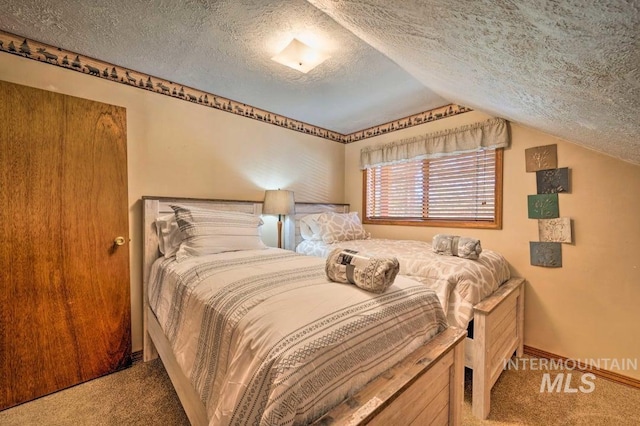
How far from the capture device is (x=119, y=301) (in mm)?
Result: 1901

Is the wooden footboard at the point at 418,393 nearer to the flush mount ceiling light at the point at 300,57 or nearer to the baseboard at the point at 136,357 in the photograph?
the flush mount ceiling light at the point at 300,57

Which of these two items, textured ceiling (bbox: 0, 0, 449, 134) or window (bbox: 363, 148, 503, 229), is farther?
window (bbox: 363, 148, 503, 229)

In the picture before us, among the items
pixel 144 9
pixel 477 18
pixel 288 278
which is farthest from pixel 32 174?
pixel 477 18

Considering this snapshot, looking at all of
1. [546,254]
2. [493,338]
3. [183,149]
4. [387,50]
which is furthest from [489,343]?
[183,149]

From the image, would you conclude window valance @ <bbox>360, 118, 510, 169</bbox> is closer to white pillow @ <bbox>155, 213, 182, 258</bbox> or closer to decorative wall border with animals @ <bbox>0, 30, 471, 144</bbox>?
decorative wall border with animals @ <bbox>0, 30, 471, 144</bbox>

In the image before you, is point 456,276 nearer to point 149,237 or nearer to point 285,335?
point 285,335

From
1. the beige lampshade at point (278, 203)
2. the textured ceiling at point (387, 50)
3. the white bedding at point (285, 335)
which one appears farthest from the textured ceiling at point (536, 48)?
the beige lampshade at point (278, 203)

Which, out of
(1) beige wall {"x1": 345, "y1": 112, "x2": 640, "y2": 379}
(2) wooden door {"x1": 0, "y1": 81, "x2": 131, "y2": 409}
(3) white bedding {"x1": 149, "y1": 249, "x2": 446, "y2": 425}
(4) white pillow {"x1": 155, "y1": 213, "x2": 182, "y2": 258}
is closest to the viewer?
(3) white bedding {"x1": 149, "y1": 249, "x2": 446, "y2": 425}

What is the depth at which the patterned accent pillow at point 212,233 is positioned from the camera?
1812 mm

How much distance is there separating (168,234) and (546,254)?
297cm

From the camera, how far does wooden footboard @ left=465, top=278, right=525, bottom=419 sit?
1459 millimetres

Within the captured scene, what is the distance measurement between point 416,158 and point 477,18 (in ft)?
7.55

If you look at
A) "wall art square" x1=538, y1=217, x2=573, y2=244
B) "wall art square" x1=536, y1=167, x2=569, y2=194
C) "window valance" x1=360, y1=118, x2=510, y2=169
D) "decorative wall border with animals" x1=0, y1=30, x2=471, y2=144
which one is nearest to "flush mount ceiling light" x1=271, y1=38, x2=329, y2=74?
"decorative wall border with animals" x1=0, y1=30, x2=471, y2=144

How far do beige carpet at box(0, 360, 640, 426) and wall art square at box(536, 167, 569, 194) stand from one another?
1.37 meters
